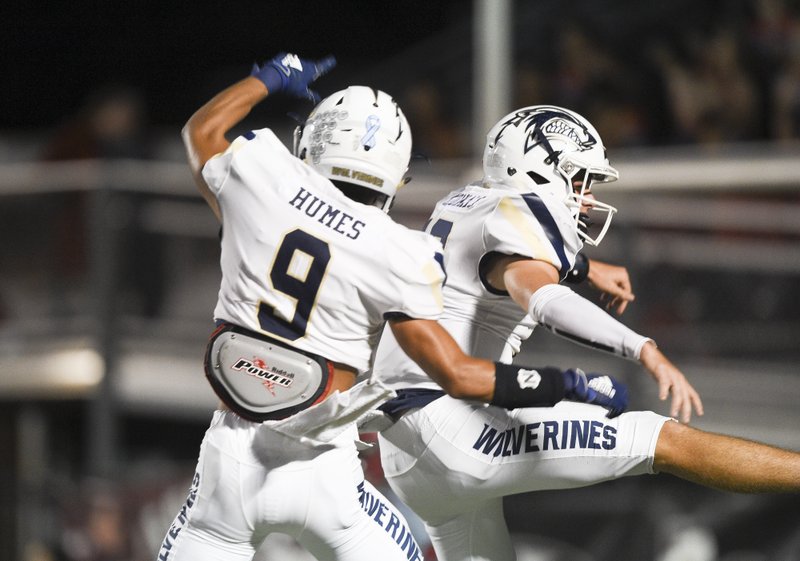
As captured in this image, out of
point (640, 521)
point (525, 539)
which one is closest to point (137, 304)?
point (525, 539)

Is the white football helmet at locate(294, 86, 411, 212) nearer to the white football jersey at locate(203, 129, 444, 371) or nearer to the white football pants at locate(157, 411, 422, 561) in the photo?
the white football jersey at locate(203, 129, 444, 371)

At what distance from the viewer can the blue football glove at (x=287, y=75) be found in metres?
3.60

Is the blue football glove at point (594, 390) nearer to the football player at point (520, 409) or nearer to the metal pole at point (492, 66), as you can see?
the football player at point (520, 409)

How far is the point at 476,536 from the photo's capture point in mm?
3717

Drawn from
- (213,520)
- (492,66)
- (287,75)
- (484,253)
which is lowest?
(213,520)

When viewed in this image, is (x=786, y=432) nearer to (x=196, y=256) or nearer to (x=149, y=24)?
(x=196, y=256)

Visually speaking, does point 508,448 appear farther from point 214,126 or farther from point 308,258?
point 214,126

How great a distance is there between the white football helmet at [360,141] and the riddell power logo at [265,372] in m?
0.51

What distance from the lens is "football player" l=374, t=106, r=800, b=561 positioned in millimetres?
3303

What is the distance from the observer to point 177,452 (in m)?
7.11

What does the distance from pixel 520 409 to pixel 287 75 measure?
112cm

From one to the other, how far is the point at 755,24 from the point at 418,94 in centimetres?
243

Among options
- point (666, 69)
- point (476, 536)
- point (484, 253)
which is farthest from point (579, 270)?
point (666, 69)

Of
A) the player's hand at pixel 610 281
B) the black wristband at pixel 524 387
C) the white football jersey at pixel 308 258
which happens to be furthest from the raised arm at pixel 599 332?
the player's hand at pixel 610 281
